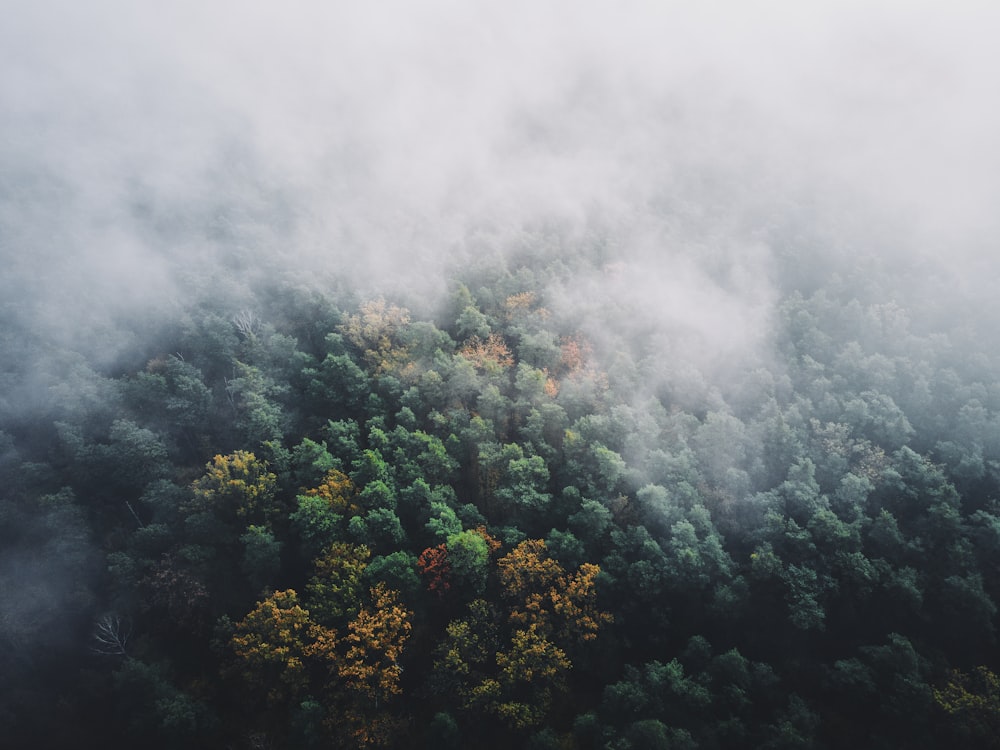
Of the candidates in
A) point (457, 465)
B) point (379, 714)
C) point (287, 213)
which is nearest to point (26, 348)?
point (287, 213)

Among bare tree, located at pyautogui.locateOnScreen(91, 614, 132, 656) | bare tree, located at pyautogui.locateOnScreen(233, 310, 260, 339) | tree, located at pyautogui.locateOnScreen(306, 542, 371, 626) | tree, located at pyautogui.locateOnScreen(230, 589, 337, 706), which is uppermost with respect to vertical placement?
bare tree, located at pyautogui.locateOnScreen(233, 310, 260, 339)

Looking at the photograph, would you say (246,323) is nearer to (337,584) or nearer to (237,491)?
(237,491)

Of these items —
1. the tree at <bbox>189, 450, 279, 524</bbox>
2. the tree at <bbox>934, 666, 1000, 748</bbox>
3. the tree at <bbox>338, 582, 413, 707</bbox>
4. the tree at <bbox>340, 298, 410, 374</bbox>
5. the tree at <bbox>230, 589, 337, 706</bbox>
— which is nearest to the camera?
the tree at <bbox>934, 666, 1000, 748</bbox>

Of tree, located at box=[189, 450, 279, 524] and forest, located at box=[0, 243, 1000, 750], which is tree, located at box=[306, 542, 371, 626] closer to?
forest, located at box=[0, 243, 1000, 750]

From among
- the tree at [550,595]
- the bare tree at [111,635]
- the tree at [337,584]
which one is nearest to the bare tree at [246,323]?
the tree at [337,584]

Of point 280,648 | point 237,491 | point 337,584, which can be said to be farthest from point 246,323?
point 280,648

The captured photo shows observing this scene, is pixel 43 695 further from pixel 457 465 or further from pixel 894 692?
pixel 894 692

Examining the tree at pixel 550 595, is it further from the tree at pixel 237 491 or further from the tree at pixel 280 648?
the tree at pixel 237 491

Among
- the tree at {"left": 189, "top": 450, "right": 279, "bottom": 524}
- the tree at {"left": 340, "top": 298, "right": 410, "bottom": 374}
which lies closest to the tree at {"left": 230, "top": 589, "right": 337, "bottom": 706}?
the tree at {"left": 189, "top": 450, "right": 279, "bottom": 524}
